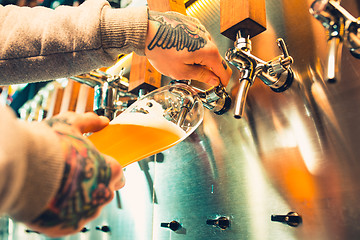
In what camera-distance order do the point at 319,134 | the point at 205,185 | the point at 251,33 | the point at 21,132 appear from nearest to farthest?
the point at 21,132
the point at 319,134
the point at 251,33
the point at 205,185

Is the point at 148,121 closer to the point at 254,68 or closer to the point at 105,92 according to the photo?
the point at 254,68

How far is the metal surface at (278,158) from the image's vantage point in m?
0.69

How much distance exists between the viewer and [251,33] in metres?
0.88

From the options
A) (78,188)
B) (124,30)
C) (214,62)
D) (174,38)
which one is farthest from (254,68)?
(78,188)

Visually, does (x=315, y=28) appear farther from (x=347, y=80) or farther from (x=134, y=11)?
(x=134, y=11)

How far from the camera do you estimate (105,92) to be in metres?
1.20

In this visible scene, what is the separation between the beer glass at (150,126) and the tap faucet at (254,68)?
0.42 ft

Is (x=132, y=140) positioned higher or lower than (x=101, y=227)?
higher

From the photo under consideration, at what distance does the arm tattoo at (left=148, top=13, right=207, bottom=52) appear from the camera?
67cm

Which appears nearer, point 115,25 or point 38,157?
point 38,157

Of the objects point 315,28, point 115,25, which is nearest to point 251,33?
point 315,28

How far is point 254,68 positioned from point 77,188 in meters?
0.57

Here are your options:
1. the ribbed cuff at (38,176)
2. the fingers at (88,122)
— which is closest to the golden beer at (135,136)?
the fingers at (88,122)

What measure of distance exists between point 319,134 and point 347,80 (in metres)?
0.14
